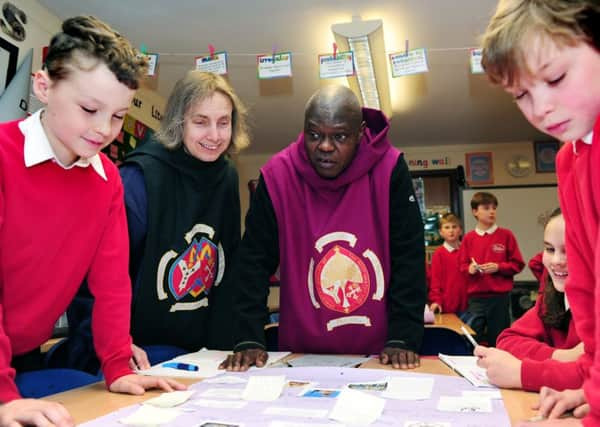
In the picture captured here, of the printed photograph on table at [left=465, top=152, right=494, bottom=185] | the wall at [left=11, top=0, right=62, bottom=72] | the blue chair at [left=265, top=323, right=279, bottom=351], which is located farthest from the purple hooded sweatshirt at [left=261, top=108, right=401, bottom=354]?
the printed photograph on table at [left=465, top=152, right=494, bottom=185]

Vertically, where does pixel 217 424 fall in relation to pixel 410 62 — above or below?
below

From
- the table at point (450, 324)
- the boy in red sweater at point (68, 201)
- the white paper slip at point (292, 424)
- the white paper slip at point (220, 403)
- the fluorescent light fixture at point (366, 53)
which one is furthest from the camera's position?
the fluorescent light fixture at point (366, 53)

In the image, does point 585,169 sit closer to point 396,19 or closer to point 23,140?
point 23,140

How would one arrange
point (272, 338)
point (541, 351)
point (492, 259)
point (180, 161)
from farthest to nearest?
1. point (492, 259)
2. point (272, 338)
3. point (180, 161)
4. point (541, 351)

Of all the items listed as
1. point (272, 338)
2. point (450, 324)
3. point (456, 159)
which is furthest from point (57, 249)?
point (456, 159)

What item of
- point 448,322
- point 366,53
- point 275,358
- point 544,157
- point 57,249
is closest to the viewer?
point 57,249

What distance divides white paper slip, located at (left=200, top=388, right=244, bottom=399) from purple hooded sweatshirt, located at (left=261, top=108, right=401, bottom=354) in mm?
478

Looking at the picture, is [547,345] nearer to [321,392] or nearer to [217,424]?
[321,392]

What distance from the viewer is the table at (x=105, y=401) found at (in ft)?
3.12

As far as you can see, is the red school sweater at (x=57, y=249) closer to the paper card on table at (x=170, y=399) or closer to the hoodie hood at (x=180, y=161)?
the paper card on table at (x=170, y=399)

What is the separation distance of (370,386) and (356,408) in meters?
0.17

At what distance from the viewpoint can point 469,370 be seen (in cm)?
125

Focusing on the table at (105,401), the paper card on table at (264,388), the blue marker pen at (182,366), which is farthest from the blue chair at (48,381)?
the paper card on table at (264,388)

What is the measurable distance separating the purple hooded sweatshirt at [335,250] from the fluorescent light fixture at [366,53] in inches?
88.4
